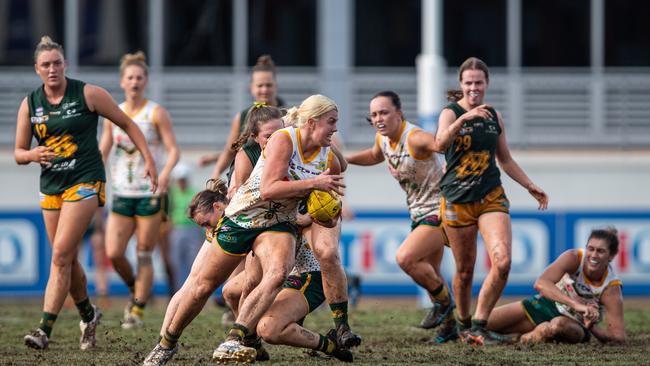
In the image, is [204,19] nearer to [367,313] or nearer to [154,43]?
[154,43]

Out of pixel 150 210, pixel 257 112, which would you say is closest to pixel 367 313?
pixel 150 210

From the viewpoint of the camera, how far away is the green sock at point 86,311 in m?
9.32

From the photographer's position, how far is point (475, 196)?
925 centimetres

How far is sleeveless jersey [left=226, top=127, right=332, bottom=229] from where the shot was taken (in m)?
7.48

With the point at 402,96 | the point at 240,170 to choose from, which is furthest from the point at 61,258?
the point at 402,96

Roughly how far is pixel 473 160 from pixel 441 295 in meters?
1.20

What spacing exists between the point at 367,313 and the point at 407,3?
8894 millimetres

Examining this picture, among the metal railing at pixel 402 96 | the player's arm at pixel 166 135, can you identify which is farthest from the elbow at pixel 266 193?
the metal railing at pixel 402 96

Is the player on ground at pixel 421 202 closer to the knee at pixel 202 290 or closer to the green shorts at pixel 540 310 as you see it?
the green shorts at pixel 540 310

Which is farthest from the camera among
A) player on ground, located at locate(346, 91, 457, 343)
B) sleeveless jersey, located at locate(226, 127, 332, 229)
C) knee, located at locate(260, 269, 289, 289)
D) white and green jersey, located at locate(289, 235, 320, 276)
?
player on ground, located at locate(346, 91, 457, 343)

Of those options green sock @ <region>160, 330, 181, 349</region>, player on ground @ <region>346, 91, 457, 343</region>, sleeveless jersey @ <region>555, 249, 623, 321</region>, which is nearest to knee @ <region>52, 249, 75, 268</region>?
green sock @ <region>160, 330, 181, 349</region>

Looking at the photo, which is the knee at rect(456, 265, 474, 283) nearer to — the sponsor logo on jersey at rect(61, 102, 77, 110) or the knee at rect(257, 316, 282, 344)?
the knee at rect(257, 316, 282, 344)

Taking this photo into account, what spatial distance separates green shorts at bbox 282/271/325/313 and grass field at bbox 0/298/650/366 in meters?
0.46

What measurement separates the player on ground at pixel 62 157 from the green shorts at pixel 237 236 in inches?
74.3
